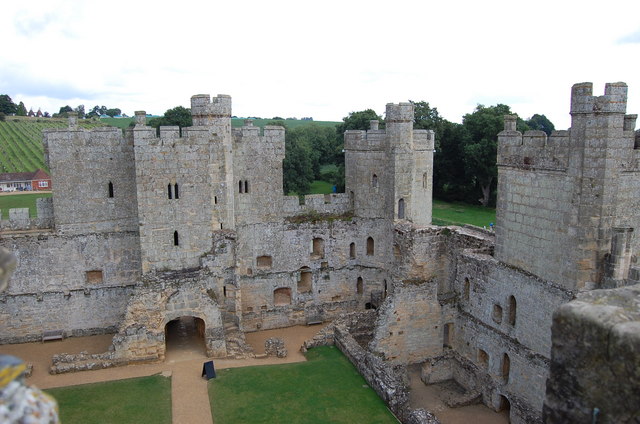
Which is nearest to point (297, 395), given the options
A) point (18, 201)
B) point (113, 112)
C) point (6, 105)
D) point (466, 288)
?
point (466, 288)

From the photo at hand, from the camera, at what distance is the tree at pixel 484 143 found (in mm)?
45062

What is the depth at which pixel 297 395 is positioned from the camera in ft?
61.1

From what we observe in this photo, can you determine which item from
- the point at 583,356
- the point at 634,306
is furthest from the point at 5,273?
the point at 634,306

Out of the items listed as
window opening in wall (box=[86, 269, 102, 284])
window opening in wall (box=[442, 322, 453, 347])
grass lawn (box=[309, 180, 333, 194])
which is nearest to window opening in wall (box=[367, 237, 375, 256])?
window opening in wall (box=[442, 322, 453, 347])

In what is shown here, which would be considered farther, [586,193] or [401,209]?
[401,209]

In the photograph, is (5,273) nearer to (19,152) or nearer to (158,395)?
(158,395)

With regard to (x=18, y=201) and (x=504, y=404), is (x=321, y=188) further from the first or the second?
(x=504, y=404)

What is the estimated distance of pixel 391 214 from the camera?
83.3 ft

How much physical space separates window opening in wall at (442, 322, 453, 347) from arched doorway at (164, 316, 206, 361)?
989 cm

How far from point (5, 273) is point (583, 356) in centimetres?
502

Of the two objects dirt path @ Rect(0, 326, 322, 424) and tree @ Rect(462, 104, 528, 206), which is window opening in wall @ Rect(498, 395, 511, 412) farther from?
tree @ Rect(462, 104, 528, 206)

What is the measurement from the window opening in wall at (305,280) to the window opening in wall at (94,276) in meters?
9.15

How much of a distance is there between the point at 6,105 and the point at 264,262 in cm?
10230

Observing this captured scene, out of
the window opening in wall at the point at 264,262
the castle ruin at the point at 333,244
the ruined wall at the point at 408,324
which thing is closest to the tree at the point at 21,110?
the castle ruin at the point at 333,244
